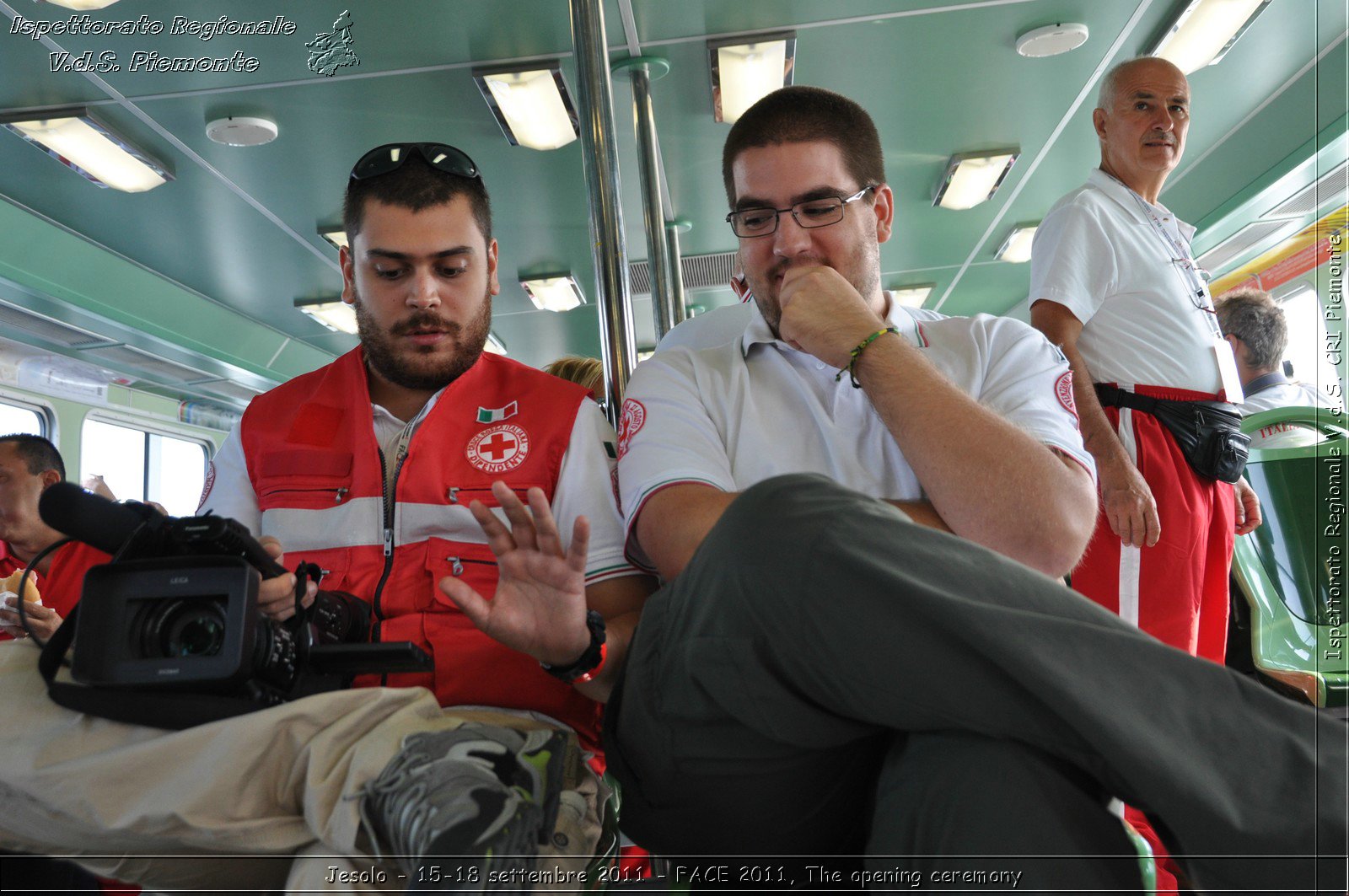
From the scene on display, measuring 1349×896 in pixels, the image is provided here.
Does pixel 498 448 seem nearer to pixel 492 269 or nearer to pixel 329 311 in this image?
pixel 492 269

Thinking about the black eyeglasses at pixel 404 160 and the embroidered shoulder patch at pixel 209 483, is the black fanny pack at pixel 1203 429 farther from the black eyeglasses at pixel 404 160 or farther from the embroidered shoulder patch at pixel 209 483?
the embroidered shoulder patch at pixel 209 483

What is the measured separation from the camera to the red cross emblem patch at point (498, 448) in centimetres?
184

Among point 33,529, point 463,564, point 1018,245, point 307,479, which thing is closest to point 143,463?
point 33,529

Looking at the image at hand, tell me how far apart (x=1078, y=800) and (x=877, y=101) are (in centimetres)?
500

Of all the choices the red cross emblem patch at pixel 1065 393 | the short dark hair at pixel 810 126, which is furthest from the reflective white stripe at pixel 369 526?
the red cross emblem patch at pixel 1065 393

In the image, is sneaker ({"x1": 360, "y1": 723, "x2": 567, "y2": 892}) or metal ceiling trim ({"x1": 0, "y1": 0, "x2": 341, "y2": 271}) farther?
metal ceiling trim ({"x1": 0, "y1": 0, "x2": 341, "y2": 271})

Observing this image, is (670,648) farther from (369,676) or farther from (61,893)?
(61,893)

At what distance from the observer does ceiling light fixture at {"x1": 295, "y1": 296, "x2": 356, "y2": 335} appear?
8109 millimetres

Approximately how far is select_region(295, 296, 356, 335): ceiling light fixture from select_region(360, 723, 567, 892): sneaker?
7.34 meters

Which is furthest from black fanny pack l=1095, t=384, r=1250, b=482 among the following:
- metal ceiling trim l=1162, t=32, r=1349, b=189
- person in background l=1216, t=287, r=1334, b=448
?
metal ceiling trim l=1162, t=32, r=1349, b=189

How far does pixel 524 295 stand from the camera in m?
8.25

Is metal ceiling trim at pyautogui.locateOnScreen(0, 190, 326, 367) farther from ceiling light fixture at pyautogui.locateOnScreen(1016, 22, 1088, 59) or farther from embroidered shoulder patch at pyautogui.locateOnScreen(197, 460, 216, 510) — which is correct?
ceiling light fixture at pyautogui.locateOnScreen(1016, 22, 1088, 59)

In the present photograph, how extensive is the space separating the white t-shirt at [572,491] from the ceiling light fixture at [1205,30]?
399cm

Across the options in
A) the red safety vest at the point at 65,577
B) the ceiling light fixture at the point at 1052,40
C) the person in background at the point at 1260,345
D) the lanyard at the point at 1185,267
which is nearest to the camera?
the lanyard at the point at 1185,267
